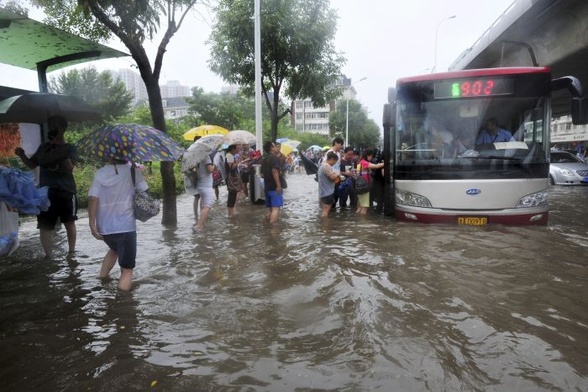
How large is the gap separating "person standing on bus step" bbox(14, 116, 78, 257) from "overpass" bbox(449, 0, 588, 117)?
9.10m

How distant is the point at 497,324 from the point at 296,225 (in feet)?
18.6

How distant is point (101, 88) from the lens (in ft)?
138

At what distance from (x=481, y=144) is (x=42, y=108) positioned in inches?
275

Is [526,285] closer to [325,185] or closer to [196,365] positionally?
[196,365]

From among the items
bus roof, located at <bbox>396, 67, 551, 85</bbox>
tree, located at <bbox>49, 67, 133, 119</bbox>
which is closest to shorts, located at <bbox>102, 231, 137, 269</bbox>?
bus roof, located at <bbox>396, 67, 551, 85</bbox>

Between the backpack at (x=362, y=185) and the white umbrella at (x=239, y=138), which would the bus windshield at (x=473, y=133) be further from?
the white umbrella at (x=239, y=138)

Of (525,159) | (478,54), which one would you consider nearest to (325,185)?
→ (525,159)

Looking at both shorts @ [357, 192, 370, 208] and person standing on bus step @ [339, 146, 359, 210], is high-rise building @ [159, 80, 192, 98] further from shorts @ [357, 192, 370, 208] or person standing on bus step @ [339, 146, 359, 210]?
shorts @ [357, 192, 370, 208]

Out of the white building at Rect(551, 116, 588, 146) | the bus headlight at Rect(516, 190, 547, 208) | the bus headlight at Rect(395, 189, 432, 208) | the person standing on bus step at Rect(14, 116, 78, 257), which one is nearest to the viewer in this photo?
the person standing on bus step at Rect(14, 116, 78, 257)

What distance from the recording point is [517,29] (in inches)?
543

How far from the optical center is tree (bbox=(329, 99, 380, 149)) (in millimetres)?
63469

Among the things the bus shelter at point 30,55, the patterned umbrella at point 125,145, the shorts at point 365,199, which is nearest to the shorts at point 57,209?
the bus shelter at point 30,55

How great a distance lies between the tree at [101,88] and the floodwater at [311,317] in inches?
1476

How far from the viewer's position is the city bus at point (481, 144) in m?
7.16
